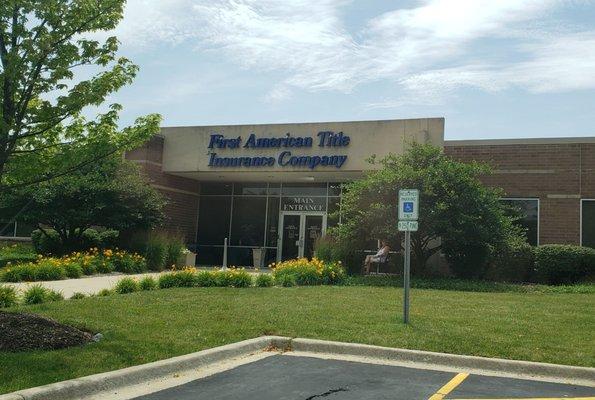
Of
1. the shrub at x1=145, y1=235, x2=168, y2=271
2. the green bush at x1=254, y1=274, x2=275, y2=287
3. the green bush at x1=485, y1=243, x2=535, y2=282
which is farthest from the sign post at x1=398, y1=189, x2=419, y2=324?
the shrub at x1=145, y1=235, x2=168, y2=271

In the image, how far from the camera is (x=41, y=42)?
7945 millimetres

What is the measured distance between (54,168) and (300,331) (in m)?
4.14

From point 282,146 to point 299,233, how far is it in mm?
3832

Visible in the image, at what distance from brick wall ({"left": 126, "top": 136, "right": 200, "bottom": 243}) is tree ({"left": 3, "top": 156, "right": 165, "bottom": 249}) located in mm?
2516

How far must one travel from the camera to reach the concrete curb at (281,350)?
5738 millimetres

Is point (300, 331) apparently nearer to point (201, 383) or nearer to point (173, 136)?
point (201, 383)

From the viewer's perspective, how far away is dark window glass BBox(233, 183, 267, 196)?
85.9 feet

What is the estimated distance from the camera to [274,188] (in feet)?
85.1

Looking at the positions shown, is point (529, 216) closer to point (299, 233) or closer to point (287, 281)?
point (299, 233)

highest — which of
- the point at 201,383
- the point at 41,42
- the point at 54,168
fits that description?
the point at 41,42

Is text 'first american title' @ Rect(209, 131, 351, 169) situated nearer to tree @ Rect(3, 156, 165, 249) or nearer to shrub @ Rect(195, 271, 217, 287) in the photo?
tree @ Rect(3, 156, 165, 249)

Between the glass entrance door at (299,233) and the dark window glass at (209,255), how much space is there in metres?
2.81

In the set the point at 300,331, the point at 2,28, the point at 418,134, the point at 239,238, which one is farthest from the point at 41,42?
the point at 239,238

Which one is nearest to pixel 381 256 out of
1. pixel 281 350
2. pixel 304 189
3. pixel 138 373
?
pixel 304 189
